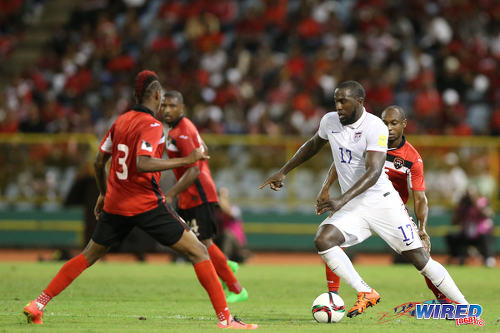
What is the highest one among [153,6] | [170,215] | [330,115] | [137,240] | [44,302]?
[153,6]

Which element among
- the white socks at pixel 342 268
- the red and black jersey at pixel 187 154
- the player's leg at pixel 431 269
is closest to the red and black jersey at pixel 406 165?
the player's leg at pixel 431 269

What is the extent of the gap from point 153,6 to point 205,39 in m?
3.15

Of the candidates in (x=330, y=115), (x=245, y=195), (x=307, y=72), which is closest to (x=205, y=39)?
(x=307, y=72)

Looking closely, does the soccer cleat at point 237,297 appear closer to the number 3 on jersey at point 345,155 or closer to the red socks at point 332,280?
the red socks at point 332,280

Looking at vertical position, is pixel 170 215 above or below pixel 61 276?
above

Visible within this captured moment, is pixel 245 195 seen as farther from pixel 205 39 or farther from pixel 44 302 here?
pixel 44 302

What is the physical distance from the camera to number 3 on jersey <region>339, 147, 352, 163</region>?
28.7 feet

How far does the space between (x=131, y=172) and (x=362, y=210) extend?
7.83 ft

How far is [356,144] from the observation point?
8.66 metres

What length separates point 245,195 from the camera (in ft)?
72.3

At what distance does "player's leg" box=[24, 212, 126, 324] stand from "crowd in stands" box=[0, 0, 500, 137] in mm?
13853

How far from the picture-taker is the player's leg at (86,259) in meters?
8.18

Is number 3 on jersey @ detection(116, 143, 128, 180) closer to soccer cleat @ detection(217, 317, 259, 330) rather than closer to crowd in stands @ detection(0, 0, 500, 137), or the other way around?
soccer cleat @ detection(217, 317, 259, 330)

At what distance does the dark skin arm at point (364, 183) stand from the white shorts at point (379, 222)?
32 cm
